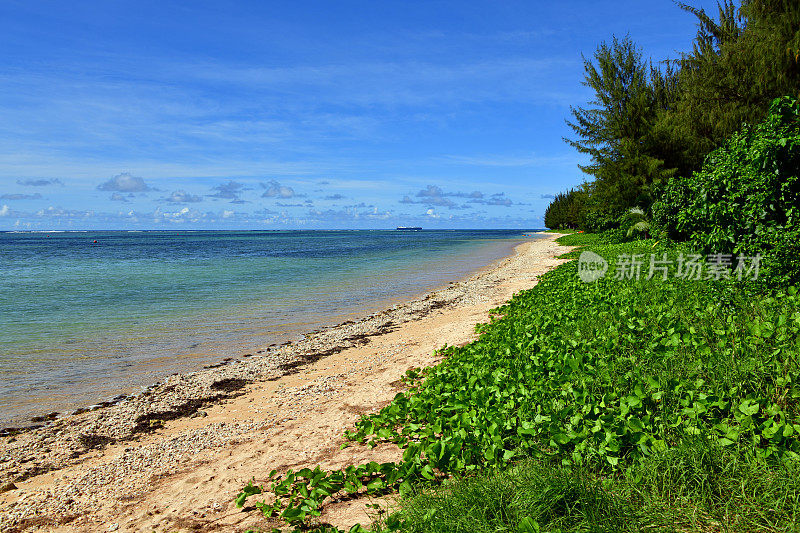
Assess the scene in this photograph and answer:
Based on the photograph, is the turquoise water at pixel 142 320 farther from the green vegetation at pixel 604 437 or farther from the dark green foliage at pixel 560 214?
the dark green foliage at pixel 560 214

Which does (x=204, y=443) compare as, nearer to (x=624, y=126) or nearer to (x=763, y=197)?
(x=763, y=197)

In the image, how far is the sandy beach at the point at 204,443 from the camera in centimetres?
518

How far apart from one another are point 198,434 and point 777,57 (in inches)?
789

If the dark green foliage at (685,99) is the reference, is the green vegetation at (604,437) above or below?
below

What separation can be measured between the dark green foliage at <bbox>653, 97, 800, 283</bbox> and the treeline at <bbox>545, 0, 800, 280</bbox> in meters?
0.03

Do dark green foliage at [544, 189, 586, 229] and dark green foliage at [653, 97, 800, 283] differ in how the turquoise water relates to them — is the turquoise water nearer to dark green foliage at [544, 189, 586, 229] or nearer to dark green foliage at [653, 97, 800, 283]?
dark green foliage at [653, 97, 800, 283]

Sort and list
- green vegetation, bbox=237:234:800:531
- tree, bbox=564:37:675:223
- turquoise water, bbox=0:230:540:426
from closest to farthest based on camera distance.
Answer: green vegetation, bbox=237:234:800:531
turquoise water, bbox=0:230:540:426
tree, bbox=564:37:675:223

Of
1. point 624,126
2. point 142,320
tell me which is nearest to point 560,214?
point 624,126

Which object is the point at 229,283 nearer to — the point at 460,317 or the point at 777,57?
the point at 460,317

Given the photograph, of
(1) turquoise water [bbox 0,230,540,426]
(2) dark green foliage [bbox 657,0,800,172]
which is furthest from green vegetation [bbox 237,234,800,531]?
(2) dark green foliage [bbox 657,0,800,172]

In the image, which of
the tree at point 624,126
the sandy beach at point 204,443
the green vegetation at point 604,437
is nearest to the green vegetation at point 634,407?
the green vegetation at point 604,437

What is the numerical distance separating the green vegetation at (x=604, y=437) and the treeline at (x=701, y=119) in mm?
2633

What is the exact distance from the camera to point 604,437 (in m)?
4.30

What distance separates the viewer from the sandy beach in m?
5.18
